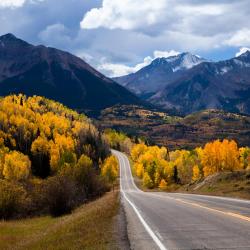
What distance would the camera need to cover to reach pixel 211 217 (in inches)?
914

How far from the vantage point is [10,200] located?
5934cm

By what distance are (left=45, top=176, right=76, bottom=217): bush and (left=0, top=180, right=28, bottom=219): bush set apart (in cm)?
682

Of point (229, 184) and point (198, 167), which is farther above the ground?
point (198, 167)

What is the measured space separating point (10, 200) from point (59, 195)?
997 cm

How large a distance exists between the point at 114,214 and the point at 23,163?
128 meters

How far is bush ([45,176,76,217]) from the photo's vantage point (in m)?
51.7

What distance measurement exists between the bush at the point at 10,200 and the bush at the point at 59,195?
6.82 metres

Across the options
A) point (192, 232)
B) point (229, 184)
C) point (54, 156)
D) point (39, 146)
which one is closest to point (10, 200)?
point (229, 184)

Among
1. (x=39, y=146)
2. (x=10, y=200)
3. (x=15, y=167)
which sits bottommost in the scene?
(x=10, y=200)

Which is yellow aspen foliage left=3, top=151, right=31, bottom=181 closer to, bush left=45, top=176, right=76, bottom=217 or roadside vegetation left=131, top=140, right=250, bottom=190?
roadside vegetation left=131, top=140, right=250, bottom=190

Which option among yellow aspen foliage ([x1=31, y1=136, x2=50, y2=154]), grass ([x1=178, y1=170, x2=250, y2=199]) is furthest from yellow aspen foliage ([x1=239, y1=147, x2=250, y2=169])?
grass ([x1=178, y1=170, x2=250, y2=199])

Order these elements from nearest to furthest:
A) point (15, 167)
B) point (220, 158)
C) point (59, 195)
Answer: point (59, 195) < point (220, 158) < point (15, 167)

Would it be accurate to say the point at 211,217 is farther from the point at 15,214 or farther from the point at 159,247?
the point at 15,214

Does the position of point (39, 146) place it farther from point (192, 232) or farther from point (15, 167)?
point (192, 232)
